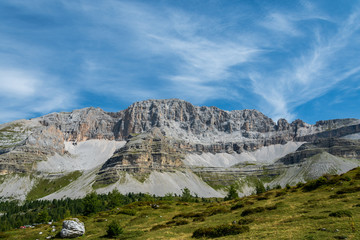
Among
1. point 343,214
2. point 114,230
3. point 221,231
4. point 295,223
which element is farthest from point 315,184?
point 114,230

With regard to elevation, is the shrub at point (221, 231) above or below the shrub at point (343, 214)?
below

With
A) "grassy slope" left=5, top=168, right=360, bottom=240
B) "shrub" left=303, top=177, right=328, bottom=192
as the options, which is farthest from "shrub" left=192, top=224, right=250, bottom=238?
"shrub" left=303, top=177, right=328, bottom=192

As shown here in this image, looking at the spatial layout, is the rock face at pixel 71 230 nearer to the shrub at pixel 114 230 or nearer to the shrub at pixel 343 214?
the shrub at pixel 114 230

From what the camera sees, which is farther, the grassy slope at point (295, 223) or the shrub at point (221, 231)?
the shrub at point (221, 231)

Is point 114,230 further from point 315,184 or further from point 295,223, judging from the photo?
point 315,184

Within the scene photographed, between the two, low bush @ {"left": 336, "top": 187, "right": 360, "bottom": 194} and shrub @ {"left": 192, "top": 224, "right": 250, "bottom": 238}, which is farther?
low bush @ {"left": 336, "top": 187, "right": 360, "bottom": 194}

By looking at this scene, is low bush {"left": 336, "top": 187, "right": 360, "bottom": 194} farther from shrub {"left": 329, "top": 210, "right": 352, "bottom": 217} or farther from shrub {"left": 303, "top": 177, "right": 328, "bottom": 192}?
shrub {"left": 329, "top": 210, "right": 352, "bottom": 217}

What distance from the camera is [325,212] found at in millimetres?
40812

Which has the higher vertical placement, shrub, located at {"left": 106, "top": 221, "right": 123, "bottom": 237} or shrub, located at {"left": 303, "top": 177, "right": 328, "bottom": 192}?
shrub, located at {"left": 303, "top": 177, "right": 328, "bottom": 192}

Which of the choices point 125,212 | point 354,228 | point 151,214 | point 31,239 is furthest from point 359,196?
point 31,239

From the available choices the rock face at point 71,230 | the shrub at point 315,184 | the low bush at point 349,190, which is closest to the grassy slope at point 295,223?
the low bush at point 349,190

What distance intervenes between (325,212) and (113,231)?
112 ft

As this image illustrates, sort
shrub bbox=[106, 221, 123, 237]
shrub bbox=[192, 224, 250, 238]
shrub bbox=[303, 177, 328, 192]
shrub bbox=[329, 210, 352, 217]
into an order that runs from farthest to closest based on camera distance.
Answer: shrub bbox=[303, 177, 328, 192] → shrub bbox=[106, 221, 123, 237] → shrub bbox=[192, 224, 250, 238] → shrub bbox=[329, 210, 352, 217]

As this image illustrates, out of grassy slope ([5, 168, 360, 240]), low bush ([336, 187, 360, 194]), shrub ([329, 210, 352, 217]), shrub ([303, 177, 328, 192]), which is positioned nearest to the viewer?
grassy slope ([5, 168, 360, 240])
